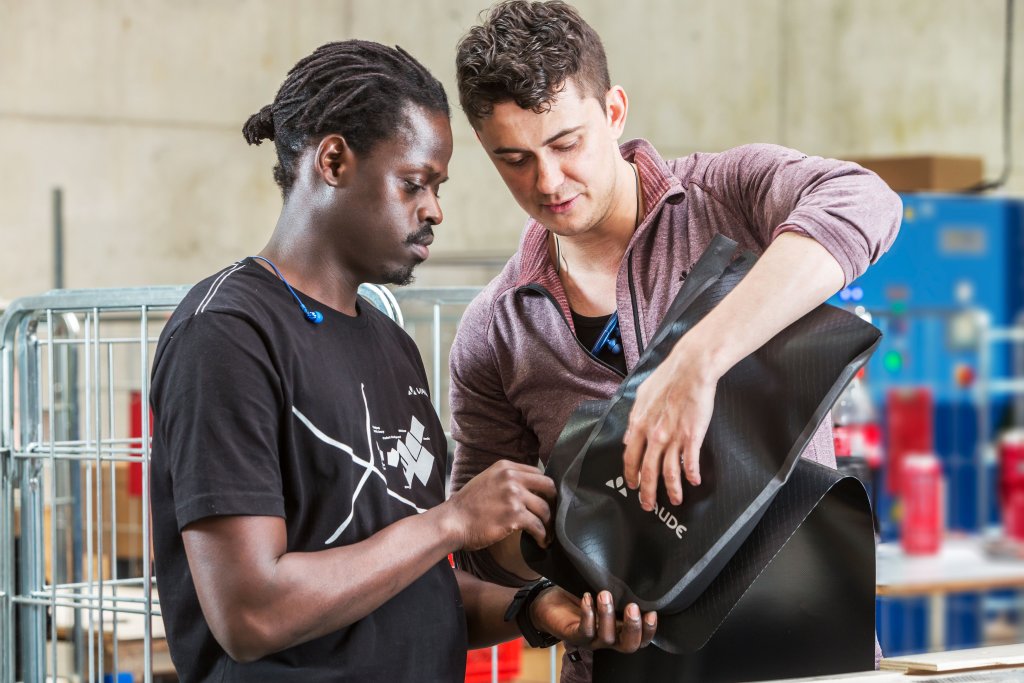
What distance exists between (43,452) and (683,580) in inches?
65.5

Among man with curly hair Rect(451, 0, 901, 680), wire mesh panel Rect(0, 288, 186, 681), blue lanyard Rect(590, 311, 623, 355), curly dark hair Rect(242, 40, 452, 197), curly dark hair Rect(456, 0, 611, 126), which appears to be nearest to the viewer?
man with curly hair Rect(451, 0, 901, 680)

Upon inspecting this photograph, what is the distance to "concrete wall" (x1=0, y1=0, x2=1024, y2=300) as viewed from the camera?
22.9 feet

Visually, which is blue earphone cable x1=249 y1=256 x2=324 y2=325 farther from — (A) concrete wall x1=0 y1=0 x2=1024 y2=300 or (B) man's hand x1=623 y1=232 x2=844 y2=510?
(A) concrete wall x1=0 y1=0 x2=1024 y2=300

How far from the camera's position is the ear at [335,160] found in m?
1.61

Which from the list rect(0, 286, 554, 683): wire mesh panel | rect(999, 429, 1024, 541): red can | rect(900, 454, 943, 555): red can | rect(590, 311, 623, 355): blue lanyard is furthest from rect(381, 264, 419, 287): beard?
rect(999, 429, 1024, 541): red can

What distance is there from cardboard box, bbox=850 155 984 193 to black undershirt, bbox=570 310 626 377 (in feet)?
15.1

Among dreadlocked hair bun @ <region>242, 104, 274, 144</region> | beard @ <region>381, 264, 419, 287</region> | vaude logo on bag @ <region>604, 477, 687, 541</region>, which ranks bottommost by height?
vaude logo on bag @ <region>604, 477, 687, 541</region>

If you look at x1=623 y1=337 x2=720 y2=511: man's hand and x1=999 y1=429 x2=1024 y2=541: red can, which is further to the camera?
x1=999 y1=429 x2=1024 y2=541: red can

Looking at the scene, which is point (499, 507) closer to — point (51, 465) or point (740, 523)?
point (740, 523)

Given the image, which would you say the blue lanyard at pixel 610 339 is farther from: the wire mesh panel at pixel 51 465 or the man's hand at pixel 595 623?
the wire mesh panel at pixel 51 465

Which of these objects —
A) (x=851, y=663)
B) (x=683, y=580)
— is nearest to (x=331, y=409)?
(x=683, y=580)

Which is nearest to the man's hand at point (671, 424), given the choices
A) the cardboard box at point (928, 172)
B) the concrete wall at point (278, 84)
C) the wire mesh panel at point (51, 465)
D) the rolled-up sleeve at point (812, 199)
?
the rolled-up sleeve at point (812, 199)

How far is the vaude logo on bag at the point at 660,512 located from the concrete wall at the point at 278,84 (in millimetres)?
5943

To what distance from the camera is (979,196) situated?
6211mm
